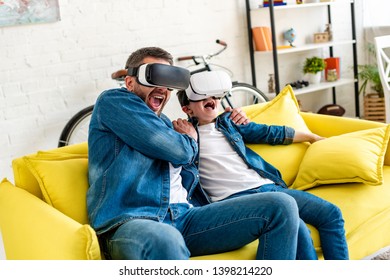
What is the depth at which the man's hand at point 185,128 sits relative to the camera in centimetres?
241

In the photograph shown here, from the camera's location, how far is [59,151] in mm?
2467

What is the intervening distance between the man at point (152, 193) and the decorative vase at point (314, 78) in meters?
3.28

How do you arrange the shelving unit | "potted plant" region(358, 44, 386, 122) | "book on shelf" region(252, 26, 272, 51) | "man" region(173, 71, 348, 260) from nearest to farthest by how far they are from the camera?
1. "man" region(173, 71, 348, 260)
2. the shelving unit
3. "book on shelf" region(252, 26, 272, 51)
4. "potted plant" region(358, 44, 386, 122)

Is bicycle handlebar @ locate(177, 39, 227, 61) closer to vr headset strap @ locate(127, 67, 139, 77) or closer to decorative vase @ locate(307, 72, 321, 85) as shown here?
decorative vase @ locate(307, 72, 321, 85)

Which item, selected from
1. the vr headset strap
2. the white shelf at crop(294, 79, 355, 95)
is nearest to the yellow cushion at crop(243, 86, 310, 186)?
the vr headset strap

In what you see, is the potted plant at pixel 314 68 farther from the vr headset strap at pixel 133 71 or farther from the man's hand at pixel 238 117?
the vr headset strap at pixel 133 71

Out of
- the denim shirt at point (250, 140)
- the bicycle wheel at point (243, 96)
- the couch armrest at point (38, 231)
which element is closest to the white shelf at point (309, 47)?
the bicycle wheel at point (243, 96)

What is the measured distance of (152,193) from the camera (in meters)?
2.14

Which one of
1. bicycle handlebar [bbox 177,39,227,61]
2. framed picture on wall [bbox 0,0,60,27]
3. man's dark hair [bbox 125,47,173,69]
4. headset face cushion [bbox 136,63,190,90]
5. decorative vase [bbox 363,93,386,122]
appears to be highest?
framed picture on wall [bbox 0,0,60,27]

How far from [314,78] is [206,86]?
3077 millimetres

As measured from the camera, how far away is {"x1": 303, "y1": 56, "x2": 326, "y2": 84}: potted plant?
532 centimetres
